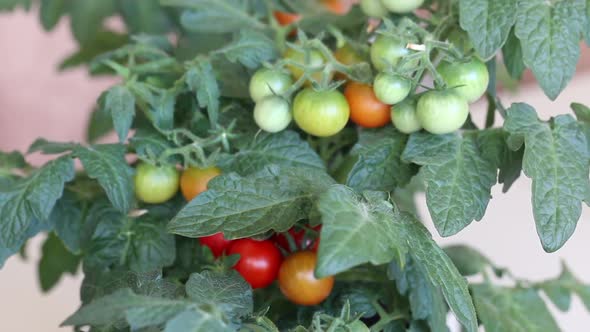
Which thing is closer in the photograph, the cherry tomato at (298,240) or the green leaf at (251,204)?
the green leaf at (251,204)

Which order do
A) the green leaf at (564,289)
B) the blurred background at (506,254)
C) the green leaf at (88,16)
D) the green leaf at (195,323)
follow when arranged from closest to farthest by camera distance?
the green leaf at (195,323), the green leaf at (564,289), the green leaf at (88,16), the blurred background at (506,254)

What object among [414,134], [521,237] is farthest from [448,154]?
[521,237]

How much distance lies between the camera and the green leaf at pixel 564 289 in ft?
2.12

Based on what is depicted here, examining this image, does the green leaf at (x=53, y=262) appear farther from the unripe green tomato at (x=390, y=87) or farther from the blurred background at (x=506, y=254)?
the unripe green tomato at (x=390, y=87)

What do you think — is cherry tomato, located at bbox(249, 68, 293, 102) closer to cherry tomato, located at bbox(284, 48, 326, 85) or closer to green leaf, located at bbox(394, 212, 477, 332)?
cherry tomato, located at bbox(284, 48, 326, 85)

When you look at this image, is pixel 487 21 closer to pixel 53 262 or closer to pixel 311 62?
pixel 311 62

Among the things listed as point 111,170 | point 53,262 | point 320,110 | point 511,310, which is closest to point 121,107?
point 111,170

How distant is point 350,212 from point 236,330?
0.30 ft

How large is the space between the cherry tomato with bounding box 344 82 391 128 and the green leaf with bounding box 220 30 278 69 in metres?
0.08

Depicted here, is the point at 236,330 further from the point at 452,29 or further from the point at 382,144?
the point at 452,29

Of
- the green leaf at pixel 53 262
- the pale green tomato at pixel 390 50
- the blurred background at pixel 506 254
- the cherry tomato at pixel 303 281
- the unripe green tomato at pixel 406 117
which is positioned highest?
the pale green tomato at pixel 390 50

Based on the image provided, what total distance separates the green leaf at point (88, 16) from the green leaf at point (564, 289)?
0.62 meters

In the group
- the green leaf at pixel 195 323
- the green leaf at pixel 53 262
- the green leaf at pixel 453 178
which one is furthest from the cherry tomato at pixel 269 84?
the green leaf at pixel 53 262

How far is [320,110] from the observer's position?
47cm
